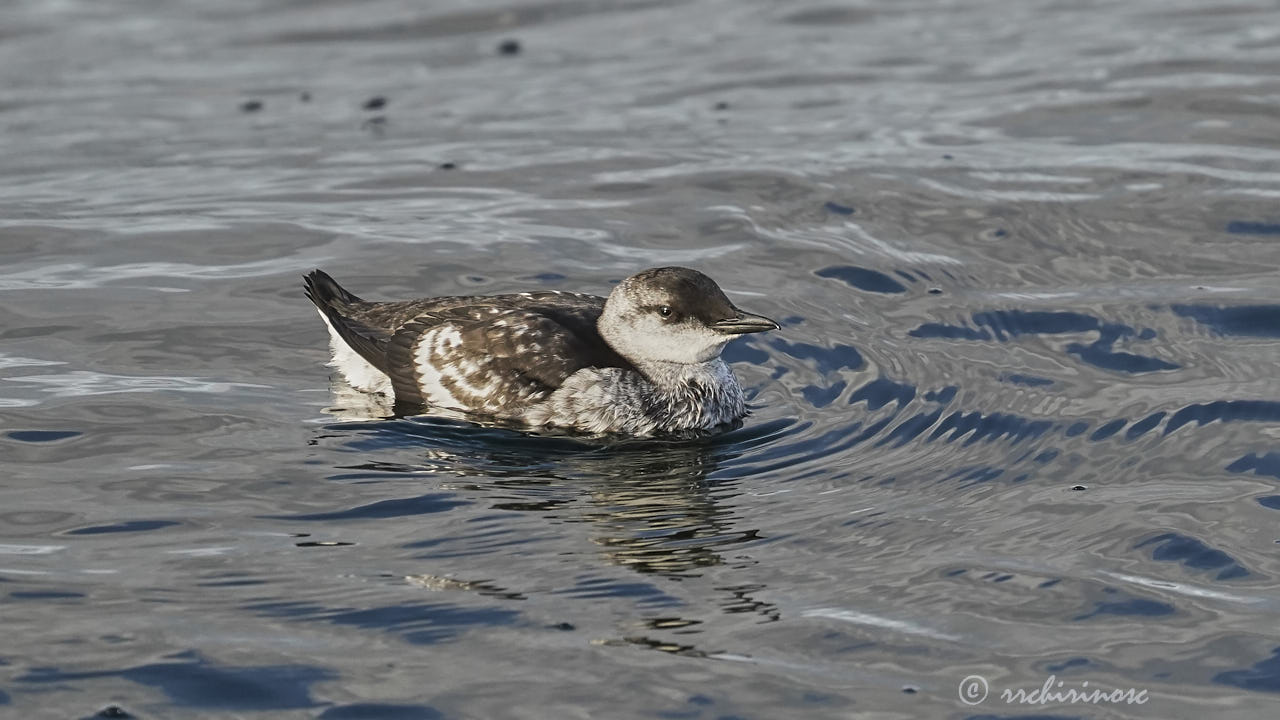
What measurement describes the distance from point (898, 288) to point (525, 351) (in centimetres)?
314

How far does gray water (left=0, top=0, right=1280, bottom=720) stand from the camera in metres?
6.69

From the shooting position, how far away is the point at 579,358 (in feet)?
31.8

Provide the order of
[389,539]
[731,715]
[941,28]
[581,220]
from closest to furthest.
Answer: [731,715]
[389,539]
[581,220]
[941,28]

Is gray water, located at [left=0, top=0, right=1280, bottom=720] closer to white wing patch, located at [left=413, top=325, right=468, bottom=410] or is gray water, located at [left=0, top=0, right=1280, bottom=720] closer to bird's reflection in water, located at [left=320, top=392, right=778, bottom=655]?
bird's reflection in water, located at [left=320, top=392, right=778, bottom=655]

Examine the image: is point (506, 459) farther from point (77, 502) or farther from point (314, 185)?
point (314, 185)

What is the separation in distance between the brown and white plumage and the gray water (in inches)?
10.4

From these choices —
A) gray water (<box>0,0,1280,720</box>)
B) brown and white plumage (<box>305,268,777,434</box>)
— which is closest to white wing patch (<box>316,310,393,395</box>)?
brown and white plumage (<box>305,268,777,434</box>)

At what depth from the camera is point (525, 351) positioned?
966 centimetres

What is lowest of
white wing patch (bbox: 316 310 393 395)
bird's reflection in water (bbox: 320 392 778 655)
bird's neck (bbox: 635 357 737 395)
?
bird's reflection in water (bbox: 320 392 778 655)

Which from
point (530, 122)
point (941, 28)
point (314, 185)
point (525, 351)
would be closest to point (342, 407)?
point (525, 351)

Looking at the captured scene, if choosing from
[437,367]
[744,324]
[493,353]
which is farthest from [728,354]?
[437,367]

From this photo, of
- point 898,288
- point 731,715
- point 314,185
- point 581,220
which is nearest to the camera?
point 731,715

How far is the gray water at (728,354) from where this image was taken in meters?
6.69

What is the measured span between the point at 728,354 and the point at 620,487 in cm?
257
